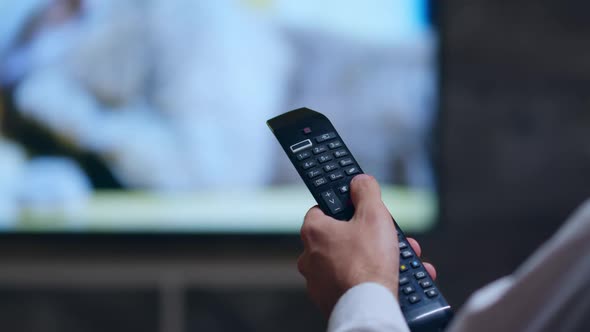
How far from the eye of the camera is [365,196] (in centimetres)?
75

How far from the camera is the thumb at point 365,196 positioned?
0.72 meters

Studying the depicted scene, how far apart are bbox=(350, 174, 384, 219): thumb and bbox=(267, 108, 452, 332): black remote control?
15 millimetres

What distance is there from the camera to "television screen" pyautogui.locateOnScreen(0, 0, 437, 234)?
1765 mm

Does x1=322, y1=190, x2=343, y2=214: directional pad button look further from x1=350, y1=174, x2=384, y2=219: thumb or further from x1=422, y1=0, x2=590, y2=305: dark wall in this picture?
x1=422, y1=0, x2=590, y2=305: dark wall

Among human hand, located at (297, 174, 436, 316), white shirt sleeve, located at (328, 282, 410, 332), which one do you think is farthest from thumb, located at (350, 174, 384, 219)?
white shirt sleeve, located at (328, 282, 410, 332)

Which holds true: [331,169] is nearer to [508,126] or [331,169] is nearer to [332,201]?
[332,201]

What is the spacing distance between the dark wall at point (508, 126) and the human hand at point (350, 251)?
1128 mm

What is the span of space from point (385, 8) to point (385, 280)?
1.23 m

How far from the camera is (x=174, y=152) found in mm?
1771

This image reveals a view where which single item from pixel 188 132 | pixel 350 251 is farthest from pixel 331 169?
pixel 188 132

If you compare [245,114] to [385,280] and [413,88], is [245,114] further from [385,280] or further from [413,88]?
[385,280]

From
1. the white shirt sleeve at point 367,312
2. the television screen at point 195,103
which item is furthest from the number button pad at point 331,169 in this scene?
the television screen at point 195,103

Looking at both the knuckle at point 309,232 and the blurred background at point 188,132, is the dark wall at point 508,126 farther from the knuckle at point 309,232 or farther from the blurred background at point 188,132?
the knuckle at point 309,232

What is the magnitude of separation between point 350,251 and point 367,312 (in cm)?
11
